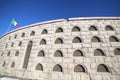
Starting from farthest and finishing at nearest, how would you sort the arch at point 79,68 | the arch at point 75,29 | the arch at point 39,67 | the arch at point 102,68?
the arch at point 75,29
the arch at point 39,67
the arch at point 79,68
the arch at point 102,68

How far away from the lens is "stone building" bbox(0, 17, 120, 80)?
6.90 metres

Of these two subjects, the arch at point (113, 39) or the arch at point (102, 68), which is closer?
the arch at point (102, 68)

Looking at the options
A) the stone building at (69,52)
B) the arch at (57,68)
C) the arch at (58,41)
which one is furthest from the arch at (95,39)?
the arch at (57,68)

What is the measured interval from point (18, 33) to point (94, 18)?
1155 cm

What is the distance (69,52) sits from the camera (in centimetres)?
782

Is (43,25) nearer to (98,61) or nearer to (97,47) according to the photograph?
(97,47)

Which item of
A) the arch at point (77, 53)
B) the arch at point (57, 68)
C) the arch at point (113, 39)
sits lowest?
the arch at point (57, 68)

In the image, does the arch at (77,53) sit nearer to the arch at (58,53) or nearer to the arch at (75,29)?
the arch at (58,53)

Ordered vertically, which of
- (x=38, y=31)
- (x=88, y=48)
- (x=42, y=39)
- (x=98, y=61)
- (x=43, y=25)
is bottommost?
(x=98, y=61)

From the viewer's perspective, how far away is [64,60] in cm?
760

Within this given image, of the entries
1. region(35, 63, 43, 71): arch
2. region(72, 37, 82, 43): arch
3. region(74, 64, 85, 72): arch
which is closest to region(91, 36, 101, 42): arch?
region(72, 37, 82, 43): arch

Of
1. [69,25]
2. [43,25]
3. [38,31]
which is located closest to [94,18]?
[69,25]

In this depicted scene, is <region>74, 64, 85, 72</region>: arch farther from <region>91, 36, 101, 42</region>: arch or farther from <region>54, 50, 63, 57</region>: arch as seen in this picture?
<region>91, 36, 101, 42</region>: arch

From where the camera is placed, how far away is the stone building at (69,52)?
6.90m
